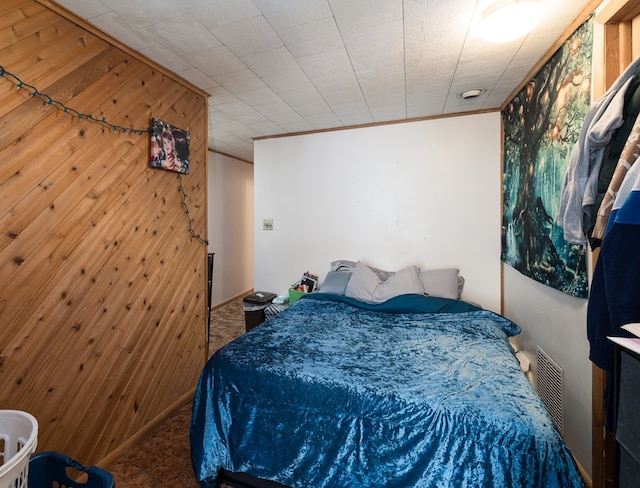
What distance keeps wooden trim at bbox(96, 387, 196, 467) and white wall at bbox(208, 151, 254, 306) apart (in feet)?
7.82

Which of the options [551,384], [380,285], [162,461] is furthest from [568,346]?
[162,461]

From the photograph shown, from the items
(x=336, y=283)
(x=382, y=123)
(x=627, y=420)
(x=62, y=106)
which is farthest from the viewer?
(x=382, y=123)

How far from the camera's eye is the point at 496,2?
1507 millimetres

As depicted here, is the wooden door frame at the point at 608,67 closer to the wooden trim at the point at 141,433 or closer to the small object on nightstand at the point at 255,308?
the wooden trim at the point at 141,433

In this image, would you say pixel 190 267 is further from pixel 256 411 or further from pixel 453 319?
pixel 453 319

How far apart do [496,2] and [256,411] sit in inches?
93.8

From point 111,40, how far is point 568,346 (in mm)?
3234

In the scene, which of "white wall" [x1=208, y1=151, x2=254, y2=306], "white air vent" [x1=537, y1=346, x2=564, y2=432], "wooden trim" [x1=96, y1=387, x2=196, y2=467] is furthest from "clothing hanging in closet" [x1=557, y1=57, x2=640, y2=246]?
"white wall" [x1=208, y1=151, x2=254, y2=306]

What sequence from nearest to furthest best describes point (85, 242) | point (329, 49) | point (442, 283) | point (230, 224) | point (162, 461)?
1. point (85, 242)
2. point (162, 461)
3. point (329, 49)
4. point (442, 283)
5. point (230, 224)

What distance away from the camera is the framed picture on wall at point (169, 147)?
2.05m

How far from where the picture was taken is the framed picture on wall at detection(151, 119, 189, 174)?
2049 mm

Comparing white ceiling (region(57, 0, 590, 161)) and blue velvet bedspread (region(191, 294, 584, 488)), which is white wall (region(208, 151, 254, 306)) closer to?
white ceiling (region(57, 0, 590, 161))

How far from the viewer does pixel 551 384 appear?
197cm

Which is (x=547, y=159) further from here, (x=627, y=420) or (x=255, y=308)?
(x=255, y=308)
